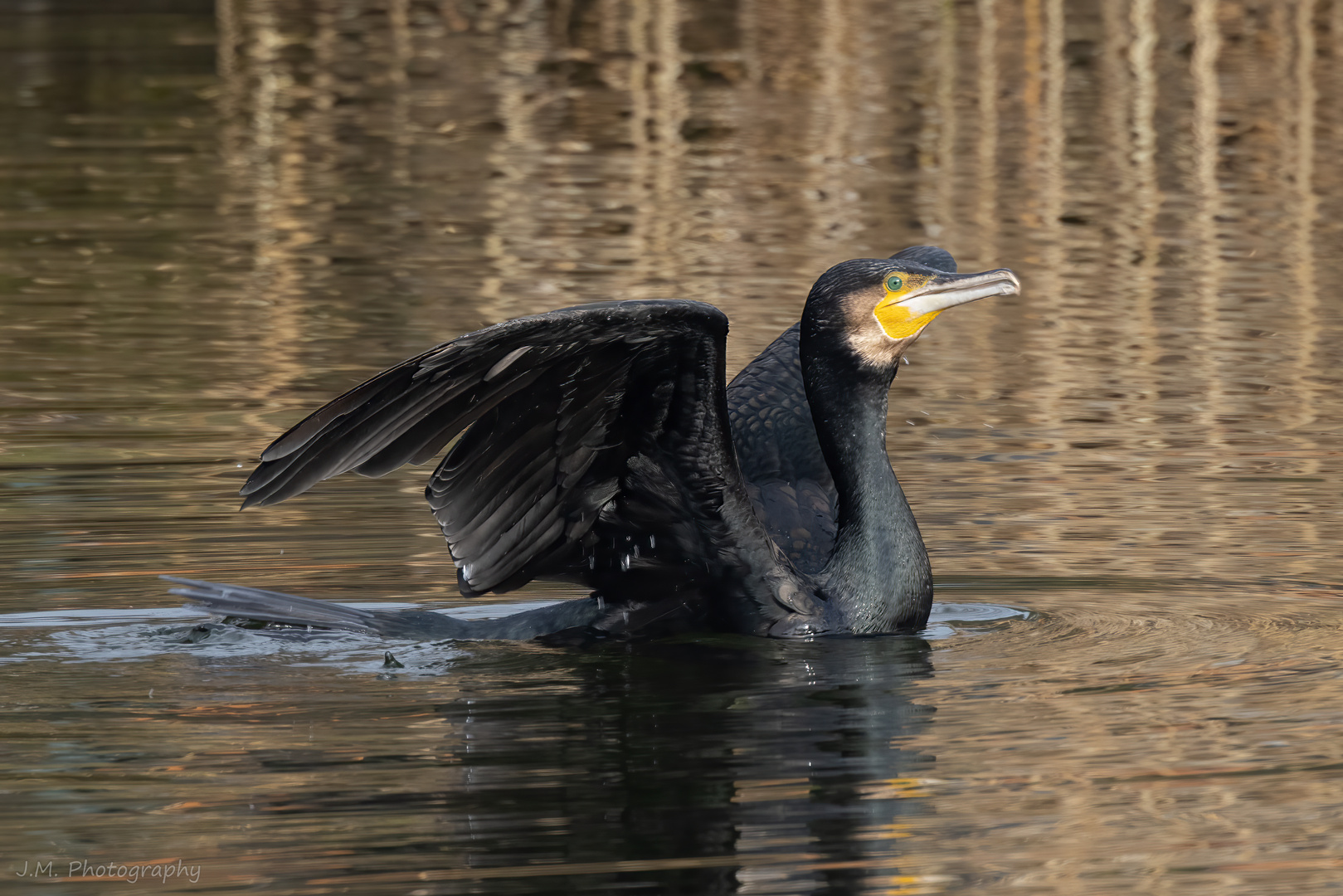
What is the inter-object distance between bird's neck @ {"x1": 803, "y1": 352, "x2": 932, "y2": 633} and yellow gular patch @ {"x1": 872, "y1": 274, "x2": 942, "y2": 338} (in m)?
0.18

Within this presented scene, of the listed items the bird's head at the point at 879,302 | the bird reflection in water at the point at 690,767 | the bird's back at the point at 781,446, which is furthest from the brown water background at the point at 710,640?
the bird's head at the point at 879,302

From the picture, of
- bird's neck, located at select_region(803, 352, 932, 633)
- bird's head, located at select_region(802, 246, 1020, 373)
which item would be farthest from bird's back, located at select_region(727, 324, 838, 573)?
bird's head, located at select_region(802, 246, 1020, 373)

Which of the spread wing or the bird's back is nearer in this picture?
the spread wing

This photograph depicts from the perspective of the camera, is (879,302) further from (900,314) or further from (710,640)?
(710,640)

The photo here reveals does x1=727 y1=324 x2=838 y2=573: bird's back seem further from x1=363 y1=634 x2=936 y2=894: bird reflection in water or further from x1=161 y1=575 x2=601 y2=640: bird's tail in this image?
x1=161 y1=575 x2=601 y2=640: bird's tail

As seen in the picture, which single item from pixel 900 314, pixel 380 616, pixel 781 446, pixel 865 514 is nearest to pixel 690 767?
pixel 865 514

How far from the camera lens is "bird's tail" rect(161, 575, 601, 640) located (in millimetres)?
7273

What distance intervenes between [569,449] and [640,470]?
247mm

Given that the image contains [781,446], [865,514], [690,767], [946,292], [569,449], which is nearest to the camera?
[690,767]

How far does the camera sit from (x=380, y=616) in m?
7.39

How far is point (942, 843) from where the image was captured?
5.24 meters

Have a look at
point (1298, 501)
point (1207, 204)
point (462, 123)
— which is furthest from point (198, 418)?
point (462, 123)

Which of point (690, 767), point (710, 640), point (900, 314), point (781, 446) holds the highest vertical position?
point (900, 314)

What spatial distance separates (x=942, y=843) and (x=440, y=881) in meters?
1.20
